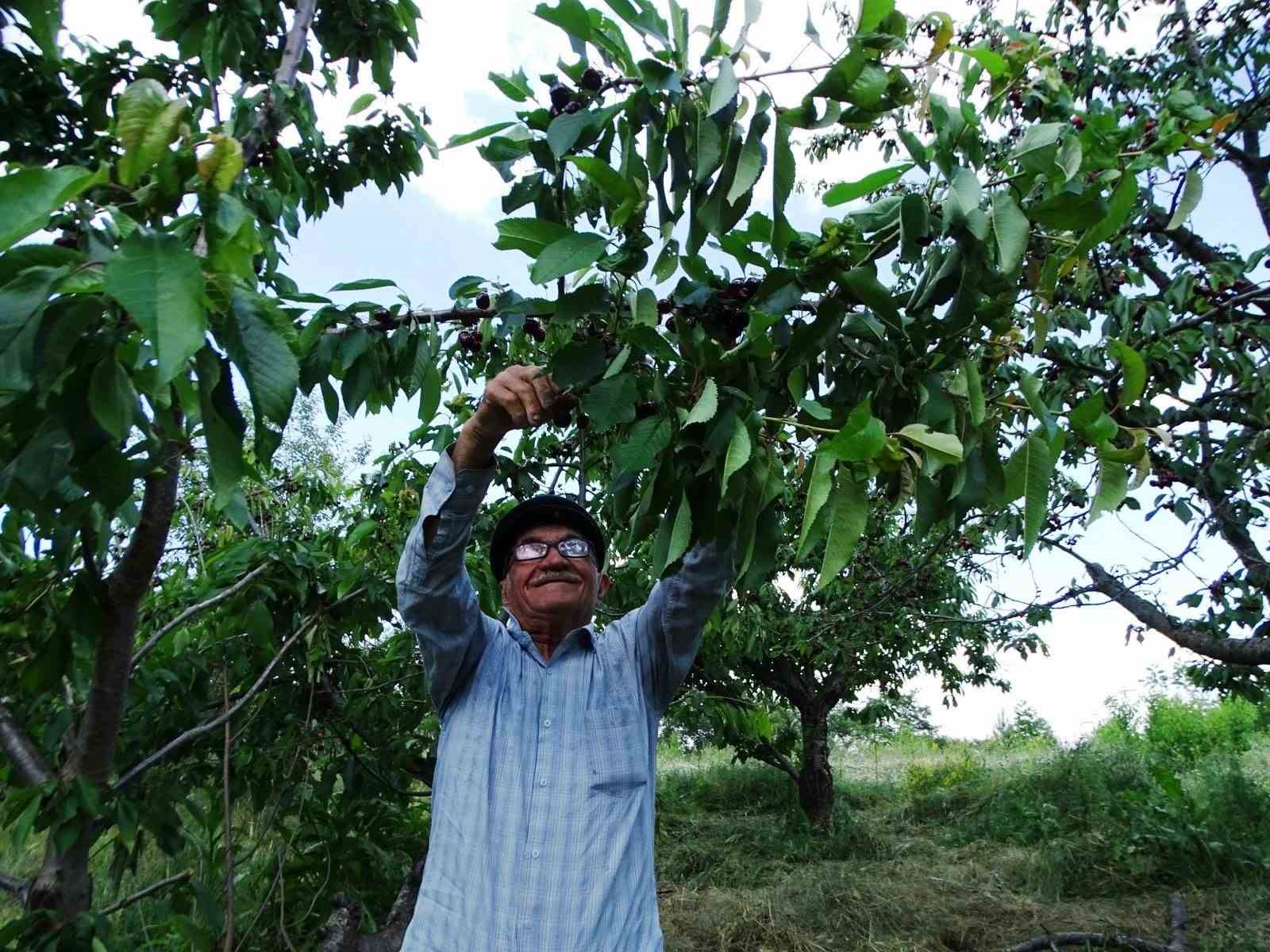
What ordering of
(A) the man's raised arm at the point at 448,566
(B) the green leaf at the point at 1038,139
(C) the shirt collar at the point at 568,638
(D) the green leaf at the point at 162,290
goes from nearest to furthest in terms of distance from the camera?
(D) the green leaf at the point at 162,290 < (B) the green leaf at the point at 1038,139 < (A) the man's raised arm at the point at 448,566 < (C) the shirt collar at the point at 568,638

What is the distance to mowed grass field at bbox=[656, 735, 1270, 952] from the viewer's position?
15.3 ft

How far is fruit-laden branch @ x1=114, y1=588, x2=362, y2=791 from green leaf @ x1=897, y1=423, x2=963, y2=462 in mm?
2060

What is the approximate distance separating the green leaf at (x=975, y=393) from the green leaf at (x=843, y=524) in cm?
20

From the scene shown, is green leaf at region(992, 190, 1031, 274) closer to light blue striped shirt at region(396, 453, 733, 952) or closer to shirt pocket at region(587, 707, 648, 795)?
light blue striped shirt at region(396, 453, 733, 952)

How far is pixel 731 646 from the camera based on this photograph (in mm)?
5812

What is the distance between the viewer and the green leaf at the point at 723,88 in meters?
0.92

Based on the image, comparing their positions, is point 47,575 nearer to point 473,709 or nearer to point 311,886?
point 473,709

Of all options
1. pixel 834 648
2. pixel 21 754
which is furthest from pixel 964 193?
pixel 834 648

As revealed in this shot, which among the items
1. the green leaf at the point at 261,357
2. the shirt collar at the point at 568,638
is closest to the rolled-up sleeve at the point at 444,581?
the shirt collar at the point at 568,638

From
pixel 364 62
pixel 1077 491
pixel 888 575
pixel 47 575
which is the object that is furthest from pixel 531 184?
pixel 888 575

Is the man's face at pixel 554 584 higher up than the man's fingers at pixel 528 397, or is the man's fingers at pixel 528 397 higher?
the man's fingers at pixel 528 397

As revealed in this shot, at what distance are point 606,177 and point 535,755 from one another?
1100 millimetres

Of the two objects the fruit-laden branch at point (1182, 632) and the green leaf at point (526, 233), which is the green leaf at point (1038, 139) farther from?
the fruit-laden branch at point (1182, 632)

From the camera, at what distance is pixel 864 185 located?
0.94 metres
